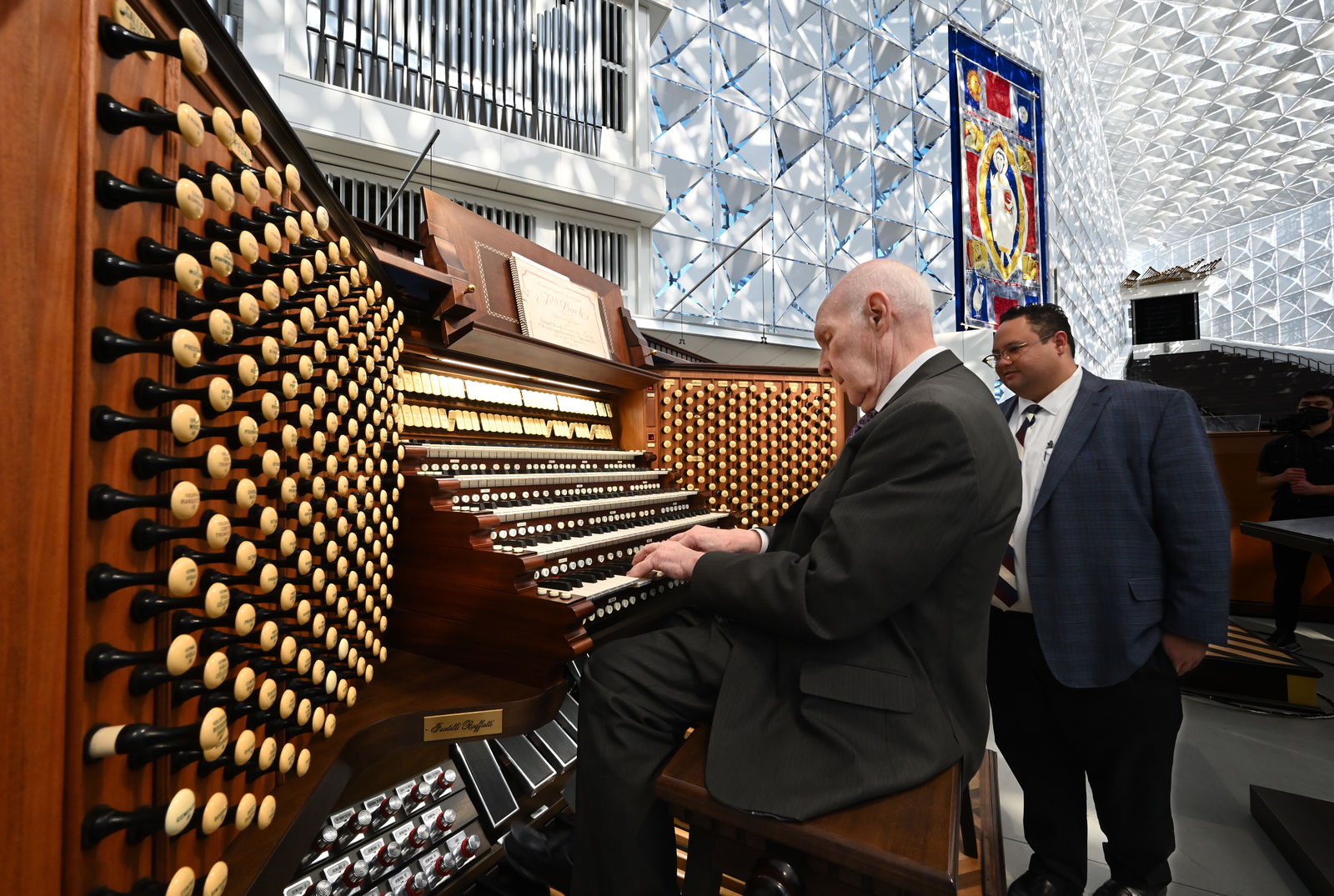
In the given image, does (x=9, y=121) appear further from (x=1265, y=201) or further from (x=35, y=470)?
(x=1265, y=201)

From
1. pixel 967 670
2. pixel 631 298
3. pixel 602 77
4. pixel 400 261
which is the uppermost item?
pixel 602 77

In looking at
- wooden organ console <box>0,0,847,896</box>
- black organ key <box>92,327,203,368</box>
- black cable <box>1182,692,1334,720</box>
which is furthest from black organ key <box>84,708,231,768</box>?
black cable <box>1182,692,1334,720</box>

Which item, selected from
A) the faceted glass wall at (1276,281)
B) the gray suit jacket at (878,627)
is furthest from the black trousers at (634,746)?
the faceted glass wall at (1276,281)

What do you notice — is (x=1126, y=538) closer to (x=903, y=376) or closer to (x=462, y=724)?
(x=903, y=376)

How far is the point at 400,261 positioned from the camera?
6.32ft

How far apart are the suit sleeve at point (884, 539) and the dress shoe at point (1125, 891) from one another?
4.99 ft

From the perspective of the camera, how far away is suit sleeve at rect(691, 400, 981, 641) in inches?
46.6

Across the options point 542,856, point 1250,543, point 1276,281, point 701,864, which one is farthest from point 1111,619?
point 1276,281

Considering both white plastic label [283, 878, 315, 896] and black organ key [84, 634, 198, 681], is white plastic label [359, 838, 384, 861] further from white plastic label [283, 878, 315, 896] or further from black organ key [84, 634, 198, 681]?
black organ key [84, 634, 198, 681]

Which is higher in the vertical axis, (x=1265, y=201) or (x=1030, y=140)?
(x=1265, y=201)

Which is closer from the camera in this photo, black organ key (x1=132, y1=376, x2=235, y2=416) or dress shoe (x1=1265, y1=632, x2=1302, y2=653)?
black organ key (x1=132, y1=376, x2=235, y2=416)

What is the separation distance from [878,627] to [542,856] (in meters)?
1.26

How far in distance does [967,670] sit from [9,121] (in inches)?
64.5

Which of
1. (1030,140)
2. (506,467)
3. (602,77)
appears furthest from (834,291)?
(1030,140)
